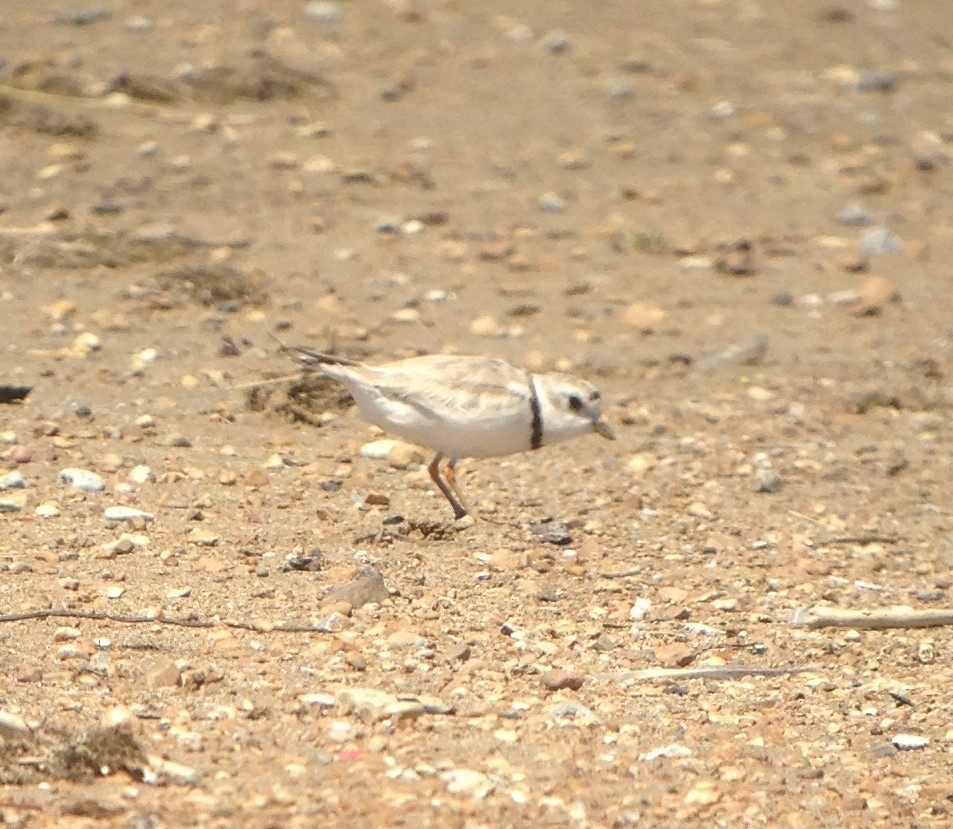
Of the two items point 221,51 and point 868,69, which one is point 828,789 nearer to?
point 221,51

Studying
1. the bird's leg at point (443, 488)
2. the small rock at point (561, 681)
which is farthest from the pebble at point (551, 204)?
the small rock at point (561, 681)

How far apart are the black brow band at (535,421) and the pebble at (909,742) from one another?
1.88m

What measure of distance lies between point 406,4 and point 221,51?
6.00 feet

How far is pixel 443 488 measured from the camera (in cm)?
614

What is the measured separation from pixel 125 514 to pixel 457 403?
116 centimetres

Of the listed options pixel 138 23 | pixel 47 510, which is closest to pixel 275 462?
pixel 47 510

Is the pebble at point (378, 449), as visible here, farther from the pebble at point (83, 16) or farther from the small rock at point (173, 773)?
the pebble at point (83, 16)

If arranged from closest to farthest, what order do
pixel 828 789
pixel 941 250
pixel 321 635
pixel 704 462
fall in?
pixel 828 789, pixel 321 635, pixel 704 462, pixel 941 250

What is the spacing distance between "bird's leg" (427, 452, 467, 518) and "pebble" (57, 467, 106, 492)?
113cm

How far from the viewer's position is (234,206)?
9227mm

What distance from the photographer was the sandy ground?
175 inches

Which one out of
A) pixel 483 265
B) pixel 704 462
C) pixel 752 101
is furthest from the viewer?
pixel 752 101

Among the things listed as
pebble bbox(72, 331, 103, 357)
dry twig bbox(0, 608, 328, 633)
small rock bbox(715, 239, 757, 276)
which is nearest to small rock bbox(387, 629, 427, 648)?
dry twig bbox(0, 608, 328, 633)

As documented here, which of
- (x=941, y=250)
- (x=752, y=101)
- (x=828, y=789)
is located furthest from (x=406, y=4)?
(x=828, y=789)
